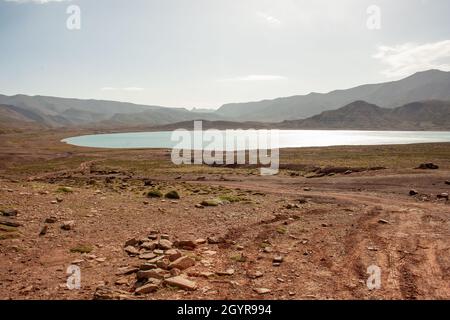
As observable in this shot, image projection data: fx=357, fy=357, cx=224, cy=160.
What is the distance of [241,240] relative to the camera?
52.2 feet

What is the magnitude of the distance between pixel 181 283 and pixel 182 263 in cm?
→ 171

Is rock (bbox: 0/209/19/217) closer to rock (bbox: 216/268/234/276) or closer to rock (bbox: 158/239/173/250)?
rock (bbox: 158/239/173/250)

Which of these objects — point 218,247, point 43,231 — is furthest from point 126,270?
point 43,231

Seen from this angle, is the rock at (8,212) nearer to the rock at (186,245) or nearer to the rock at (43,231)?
the rock at (43,231)

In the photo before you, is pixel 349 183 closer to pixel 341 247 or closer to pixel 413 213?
pixel 413 213

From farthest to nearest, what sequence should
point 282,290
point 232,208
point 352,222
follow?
point 232,208
point 352,222
point 282,290

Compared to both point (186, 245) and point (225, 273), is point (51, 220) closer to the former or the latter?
point (186, 245)

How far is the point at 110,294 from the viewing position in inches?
384

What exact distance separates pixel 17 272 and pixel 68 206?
364 inches

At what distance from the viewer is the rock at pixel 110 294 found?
956cm

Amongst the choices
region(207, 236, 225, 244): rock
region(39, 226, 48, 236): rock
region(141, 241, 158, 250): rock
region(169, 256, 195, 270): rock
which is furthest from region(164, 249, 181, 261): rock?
region(39, 226, 48, 236): rock

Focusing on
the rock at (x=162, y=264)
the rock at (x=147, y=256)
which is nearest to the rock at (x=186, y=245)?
the rock at (x=147, y=256)

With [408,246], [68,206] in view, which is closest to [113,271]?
[68,206]

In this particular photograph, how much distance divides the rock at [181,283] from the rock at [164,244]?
3.61m
